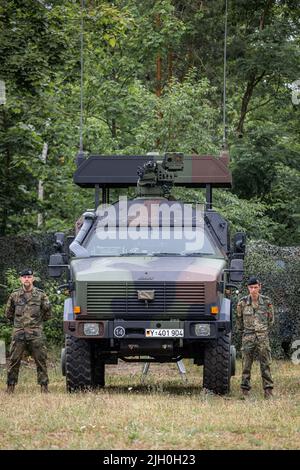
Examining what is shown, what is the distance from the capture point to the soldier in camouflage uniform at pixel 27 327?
47.9 ft

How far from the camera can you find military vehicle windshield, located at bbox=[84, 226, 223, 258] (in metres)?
14.2

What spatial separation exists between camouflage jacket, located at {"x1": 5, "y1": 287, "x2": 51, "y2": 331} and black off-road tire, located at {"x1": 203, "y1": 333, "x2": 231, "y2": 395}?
7.92ft

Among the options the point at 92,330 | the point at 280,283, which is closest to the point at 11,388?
the point at 92,330

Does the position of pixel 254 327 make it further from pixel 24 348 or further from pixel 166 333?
pixel 24 348

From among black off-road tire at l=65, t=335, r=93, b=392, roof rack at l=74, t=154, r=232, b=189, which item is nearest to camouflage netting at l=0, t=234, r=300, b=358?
roof rack at l=74, t=154, r=232, b=189

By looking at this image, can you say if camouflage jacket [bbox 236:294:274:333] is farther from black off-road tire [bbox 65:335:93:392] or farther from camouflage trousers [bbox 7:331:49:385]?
camouflage trousers [bbox 7:331:49:385]

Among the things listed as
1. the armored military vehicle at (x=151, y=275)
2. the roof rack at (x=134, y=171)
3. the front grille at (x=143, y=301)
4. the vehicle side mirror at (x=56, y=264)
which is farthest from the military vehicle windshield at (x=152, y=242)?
the roof rack at (x=134, y=171)

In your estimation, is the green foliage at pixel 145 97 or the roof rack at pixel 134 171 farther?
the green foliage at pixel 145 97

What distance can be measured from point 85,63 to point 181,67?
748 centimetres

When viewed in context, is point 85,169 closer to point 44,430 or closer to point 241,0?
point 44,430

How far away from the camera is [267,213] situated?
2845cm

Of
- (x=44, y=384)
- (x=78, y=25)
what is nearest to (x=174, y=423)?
(x=44, y=384)

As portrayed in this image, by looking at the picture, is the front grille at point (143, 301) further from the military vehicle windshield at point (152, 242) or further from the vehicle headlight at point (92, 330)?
the military vehicle windshield at point (152, 242)

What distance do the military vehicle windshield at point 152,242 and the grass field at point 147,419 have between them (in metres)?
1.79
